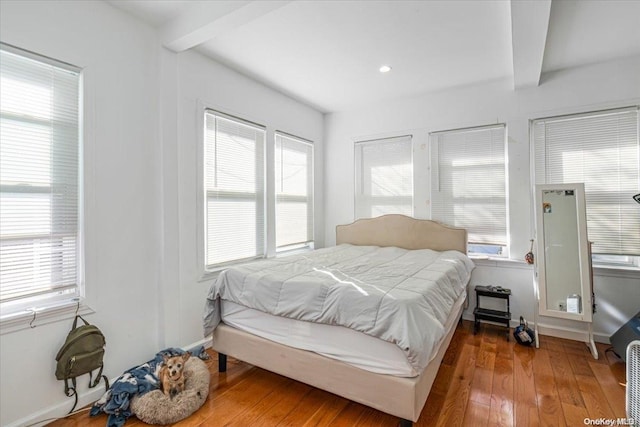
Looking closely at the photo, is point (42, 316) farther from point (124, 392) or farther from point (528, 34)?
point (528, 34)

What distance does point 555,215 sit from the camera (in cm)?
285

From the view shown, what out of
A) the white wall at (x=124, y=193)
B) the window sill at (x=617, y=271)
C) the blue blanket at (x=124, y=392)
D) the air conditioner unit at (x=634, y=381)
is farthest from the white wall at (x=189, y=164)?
the window sill at (x=617, y=271)

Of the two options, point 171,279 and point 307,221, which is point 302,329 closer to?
point 171,279

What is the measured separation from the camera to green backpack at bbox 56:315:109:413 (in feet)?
6.11

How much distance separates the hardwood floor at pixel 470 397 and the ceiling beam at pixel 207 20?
8.33 feet

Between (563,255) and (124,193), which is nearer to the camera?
(124,193)

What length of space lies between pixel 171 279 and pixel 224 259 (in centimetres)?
61

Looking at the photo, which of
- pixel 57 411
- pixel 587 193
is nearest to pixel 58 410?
pixel 57 411

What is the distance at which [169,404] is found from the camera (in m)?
1.84

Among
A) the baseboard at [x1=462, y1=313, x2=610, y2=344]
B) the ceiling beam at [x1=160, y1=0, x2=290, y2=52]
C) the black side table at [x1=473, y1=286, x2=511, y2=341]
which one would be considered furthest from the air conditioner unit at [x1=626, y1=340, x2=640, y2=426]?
the ceiling beam at [x1=160, y1=0, x2=290, y2=52]

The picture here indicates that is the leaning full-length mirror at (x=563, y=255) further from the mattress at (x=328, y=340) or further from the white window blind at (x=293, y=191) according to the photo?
the white window blind at (x=293, y=191)

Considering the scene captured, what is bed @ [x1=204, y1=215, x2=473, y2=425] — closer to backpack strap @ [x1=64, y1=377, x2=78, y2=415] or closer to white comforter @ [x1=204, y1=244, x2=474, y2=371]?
white comforter @ [x1=204, y1=244, x2=474, y2=371]

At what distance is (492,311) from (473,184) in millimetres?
1407

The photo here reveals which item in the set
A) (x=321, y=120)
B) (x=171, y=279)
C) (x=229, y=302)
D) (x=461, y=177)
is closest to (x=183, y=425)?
(x=229, y=302)
